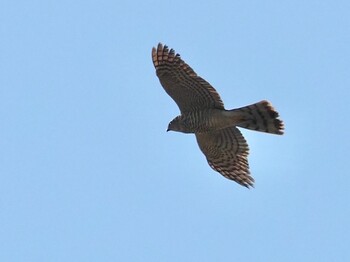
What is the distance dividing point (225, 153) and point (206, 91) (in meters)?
1.95

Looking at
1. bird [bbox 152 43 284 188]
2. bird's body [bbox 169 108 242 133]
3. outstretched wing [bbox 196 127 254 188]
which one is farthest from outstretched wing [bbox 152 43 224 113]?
outstretched wing [bbox 196 127 254 188]

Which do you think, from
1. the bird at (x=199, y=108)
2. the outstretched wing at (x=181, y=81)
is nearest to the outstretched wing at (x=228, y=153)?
the bird at (x=199, y=108)

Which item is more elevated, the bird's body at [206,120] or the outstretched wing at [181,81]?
the outstretched wing at [181,81]

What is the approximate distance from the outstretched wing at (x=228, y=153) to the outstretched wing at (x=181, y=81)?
1.04 metres

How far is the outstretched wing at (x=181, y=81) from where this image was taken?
21359mm

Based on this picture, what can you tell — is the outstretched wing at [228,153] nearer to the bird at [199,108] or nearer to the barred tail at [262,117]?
the bird at [199,108]

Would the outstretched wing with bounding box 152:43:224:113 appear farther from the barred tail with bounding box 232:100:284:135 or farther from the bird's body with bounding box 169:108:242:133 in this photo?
the barred tail with bounding box 232:100:284:135

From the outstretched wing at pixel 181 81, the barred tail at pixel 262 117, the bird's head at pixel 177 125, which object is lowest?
the barred tail at pixel 262 117

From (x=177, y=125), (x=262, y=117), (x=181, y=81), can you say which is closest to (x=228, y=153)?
(x=177, y=125)

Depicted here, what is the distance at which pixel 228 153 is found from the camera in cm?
2286

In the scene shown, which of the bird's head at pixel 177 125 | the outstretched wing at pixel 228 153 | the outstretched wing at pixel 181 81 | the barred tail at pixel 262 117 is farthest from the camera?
the outstretched wing at pixel 228 153

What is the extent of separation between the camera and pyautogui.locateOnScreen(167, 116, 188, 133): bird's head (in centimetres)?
2205

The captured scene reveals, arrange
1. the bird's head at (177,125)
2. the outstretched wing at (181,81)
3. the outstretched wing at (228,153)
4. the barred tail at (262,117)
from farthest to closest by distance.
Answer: the outstretched wing at (228,153)
the bird's head at (177,125)
the outstretched wing at (181,81)
the barred tail at (262,117)

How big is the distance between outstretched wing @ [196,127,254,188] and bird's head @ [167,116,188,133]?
483 millimetres
